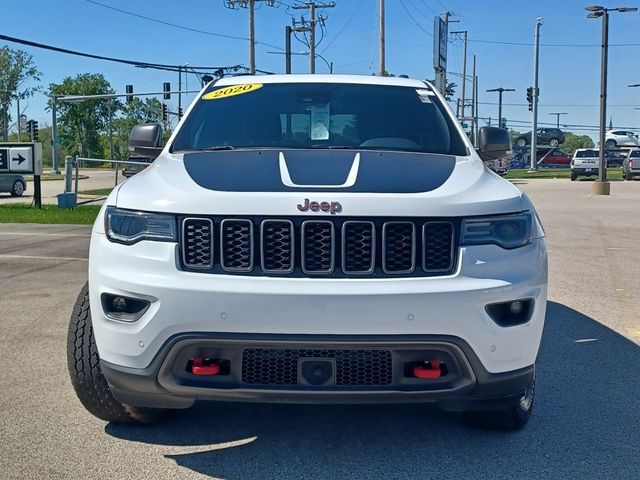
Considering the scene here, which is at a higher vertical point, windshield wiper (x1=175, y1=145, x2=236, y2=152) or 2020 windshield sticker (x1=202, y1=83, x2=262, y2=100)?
2020 windshield sticker (x1=202, y1=83, x2=262, y2=100)

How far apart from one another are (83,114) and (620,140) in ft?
232

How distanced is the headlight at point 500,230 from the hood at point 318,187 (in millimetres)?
40

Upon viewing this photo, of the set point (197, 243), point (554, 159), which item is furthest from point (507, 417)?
point (554, 159)

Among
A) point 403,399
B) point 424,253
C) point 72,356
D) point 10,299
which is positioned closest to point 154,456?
point 72,356

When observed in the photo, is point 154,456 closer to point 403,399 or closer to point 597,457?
point 403,399

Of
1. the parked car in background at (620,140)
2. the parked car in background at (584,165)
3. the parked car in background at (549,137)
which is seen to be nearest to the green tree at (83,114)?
the parked car in background at (549,137)

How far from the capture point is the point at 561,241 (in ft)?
39.3

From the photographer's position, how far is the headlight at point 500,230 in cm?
310

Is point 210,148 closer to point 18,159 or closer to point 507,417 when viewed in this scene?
point 507,417

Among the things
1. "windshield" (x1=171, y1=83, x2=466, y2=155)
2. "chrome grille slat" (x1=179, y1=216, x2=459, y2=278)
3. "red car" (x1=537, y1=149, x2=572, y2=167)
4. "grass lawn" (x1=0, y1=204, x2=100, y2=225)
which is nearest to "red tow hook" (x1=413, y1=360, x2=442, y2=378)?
"chrome grille slat" (x1=179, y1=216, x2=459, y2=278)

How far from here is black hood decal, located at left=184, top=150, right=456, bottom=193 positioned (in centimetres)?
315

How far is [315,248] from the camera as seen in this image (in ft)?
9.96

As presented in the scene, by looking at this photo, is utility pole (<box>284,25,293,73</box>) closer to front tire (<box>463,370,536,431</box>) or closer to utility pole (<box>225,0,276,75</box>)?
utility pole (<box>225,0,276,75</box>)

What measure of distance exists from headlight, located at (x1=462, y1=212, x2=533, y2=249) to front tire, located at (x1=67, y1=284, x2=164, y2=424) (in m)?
1.75
